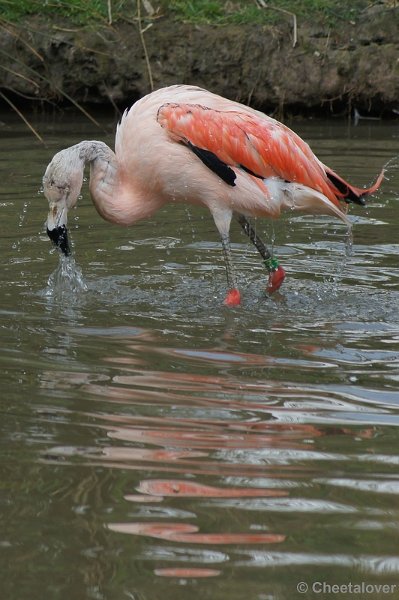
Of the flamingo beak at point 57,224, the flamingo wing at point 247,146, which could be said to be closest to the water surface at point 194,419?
the flamingo beak at point 57,224

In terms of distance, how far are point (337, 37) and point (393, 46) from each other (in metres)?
0.61

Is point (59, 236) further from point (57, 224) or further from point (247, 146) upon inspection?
point (247, 146)

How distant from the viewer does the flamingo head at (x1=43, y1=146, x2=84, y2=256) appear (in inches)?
244

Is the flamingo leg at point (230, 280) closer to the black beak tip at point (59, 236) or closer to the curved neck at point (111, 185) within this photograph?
the curved neck at point (111, 185)

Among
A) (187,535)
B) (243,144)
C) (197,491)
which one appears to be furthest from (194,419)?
(243,144)

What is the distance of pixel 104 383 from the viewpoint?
4777 mm

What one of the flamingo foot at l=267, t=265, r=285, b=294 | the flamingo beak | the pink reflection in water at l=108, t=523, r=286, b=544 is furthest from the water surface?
the flamingo beak

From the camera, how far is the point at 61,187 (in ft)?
20.3

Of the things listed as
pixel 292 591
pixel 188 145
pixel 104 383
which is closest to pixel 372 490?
pixel 292 591

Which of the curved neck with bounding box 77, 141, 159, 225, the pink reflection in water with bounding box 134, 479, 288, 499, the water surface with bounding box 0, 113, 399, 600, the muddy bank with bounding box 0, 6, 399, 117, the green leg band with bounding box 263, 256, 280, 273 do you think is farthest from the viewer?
the muddy bank with bounding box 0, 6, 399, 117

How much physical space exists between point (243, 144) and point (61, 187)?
108 cm

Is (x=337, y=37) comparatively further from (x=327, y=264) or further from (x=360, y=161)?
(x=327, y=264)

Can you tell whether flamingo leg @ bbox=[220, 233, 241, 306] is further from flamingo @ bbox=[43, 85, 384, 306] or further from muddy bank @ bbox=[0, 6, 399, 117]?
muddy bank @ bbox=[0, 6, 399, 117]

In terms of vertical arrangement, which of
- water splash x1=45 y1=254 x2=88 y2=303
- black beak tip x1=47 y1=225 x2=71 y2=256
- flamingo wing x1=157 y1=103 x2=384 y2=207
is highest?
flamingo wing x1=157 y1=103 x2=384 y2=207
